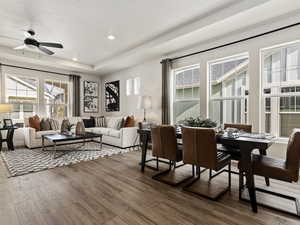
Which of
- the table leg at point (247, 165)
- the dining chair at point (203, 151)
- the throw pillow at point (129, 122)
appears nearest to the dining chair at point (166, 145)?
the dining chair at point (203, 151)

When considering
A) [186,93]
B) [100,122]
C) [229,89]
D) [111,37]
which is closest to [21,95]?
[100,122]

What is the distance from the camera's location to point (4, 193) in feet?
7.30

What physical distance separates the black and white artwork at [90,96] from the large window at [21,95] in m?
1.76

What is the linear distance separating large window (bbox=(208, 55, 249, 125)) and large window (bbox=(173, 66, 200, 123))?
1.36 ft

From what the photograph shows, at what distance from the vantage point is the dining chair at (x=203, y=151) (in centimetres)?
212

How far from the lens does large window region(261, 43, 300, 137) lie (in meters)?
3.18

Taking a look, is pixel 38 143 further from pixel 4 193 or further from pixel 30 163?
pixel 4 193

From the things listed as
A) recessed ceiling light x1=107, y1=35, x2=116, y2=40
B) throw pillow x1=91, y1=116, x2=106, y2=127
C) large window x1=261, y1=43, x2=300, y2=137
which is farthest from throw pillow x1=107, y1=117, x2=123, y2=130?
large window x1=261, y1=43, x2=300, y2=137

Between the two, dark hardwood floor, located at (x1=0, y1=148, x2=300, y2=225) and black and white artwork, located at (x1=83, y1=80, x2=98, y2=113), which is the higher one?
black and white artwork, located at (x1=83, y1=80, x2=98, y2=113)

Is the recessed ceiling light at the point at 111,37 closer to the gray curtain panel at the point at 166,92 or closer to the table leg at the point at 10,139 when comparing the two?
the gray curtain panel at the point at 166,92

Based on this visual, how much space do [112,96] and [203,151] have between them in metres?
5.55

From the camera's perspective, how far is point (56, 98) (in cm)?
651

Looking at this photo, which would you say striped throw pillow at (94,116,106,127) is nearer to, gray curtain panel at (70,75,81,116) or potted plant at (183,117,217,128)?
gray curtain panel at (70,75,81,116)

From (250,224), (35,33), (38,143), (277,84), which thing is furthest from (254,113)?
(38,143)
